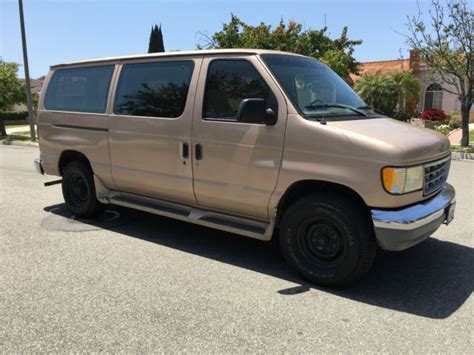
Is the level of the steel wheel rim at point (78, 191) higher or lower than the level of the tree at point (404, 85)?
lower

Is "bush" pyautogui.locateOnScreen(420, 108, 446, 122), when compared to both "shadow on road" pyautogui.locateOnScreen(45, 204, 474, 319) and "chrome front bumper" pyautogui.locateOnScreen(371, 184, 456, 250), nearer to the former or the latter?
"shadow on road" pyautogui.locateOnScreen(45, 204, 474, 319)

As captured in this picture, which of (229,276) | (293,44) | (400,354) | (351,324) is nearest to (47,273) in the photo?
(229,276)

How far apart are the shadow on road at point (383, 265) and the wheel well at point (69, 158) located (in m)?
0.90

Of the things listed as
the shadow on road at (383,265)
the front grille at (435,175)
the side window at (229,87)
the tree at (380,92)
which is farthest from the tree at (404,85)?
the side window at (229,87)

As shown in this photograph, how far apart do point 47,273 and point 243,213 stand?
6.70ft

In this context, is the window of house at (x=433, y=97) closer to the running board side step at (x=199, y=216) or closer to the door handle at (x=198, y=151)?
the running board side step at (x=199, y=216)

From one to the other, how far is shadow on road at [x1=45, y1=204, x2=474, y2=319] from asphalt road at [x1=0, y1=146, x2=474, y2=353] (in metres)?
0.02

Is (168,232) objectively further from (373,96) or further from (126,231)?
(373,96)

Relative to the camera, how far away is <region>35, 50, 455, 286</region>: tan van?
11.7 feet

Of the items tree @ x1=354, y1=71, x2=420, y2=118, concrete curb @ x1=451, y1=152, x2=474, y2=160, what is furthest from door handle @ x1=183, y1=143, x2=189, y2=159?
tree @ x1=354, y1=71, x2=420, y2=118

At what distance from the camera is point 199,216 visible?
4605 mm

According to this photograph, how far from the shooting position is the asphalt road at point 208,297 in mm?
3049

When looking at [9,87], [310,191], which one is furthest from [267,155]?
[9,87]

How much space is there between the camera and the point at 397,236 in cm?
345
